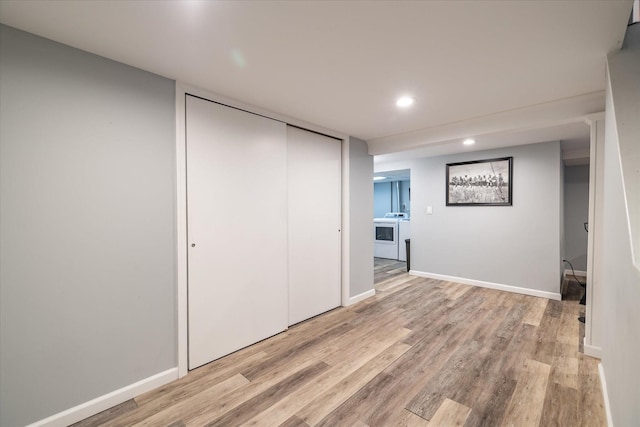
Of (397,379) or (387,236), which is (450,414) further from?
(387,236)

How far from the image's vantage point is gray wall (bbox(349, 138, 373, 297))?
11.9 feet

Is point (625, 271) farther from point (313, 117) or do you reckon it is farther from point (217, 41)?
point (313, 117)

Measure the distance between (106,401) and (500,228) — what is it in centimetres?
485

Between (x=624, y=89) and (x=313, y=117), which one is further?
(x=313, y=117)

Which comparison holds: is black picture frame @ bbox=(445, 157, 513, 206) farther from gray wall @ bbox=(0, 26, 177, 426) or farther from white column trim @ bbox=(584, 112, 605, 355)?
gray wall @ bbox=(0, 26, 177, 426)

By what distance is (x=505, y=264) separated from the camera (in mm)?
4102

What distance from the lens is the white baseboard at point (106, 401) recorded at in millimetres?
1555

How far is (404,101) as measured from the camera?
2428mm

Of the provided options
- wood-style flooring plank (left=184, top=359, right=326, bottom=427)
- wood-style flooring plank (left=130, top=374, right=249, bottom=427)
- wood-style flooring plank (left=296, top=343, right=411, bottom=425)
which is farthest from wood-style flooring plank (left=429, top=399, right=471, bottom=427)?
wood-style flooring plank (left=130, top=374, right=249, bottom=427)

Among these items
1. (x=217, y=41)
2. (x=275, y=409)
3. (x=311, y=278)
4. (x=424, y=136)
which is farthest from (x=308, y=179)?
(x=275, y=409)

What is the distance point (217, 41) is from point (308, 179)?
175 cm

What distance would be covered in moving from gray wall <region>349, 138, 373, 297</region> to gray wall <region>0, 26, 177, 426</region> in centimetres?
222

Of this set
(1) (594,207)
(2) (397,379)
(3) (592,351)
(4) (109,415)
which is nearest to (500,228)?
(1) (594,207)

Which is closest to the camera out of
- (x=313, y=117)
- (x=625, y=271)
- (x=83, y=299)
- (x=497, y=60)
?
(x=625, y=271)
